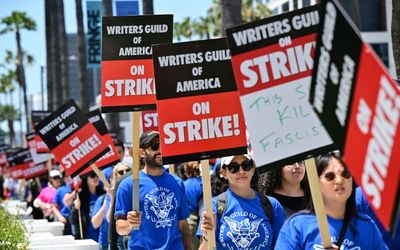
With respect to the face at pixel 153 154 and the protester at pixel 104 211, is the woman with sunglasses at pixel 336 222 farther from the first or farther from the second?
the protester at pixel 104 211

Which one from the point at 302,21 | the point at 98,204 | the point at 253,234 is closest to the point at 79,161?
the point at 98,204

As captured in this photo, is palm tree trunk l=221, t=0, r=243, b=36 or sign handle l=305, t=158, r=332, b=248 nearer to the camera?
sign handle l=305, t=158, r=332, b=248

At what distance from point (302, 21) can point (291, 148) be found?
686 millimetres

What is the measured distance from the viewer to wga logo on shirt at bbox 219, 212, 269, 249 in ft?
21.1

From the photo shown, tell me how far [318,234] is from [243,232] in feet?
5.38

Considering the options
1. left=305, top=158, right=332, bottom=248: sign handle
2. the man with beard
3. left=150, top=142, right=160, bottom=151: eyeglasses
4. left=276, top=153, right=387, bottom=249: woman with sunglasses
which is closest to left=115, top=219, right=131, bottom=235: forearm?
the man with beard

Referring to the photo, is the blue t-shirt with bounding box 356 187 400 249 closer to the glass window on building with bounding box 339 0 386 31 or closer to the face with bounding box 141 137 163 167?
the face with bounding box 141 137 163 167

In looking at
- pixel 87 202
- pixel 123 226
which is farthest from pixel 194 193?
pixel 123 226

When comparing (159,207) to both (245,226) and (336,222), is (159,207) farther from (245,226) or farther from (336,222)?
(336,222)

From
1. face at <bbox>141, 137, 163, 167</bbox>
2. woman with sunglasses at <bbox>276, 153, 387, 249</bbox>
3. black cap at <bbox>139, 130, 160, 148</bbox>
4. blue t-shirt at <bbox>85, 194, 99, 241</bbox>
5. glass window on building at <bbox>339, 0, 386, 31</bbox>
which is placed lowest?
blue t-shirt at <bbox>85, 194, 99, 241</bbox>

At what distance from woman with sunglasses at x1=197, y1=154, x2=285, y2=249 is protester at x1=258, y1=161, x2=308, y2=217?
693 millimetres

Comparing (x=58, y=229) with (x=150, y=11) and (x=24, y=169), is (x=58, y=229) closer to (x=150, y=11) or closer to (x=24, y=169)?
(x=150, y=11)

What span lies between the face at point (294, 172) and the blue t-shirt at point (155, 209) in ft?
3.34

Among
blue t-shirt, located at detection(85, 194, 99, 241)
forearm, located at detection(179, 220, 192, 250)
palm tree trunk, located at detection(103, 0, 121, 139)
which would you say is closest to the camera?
forearm, located at detection(179, 220, 192, 250)
